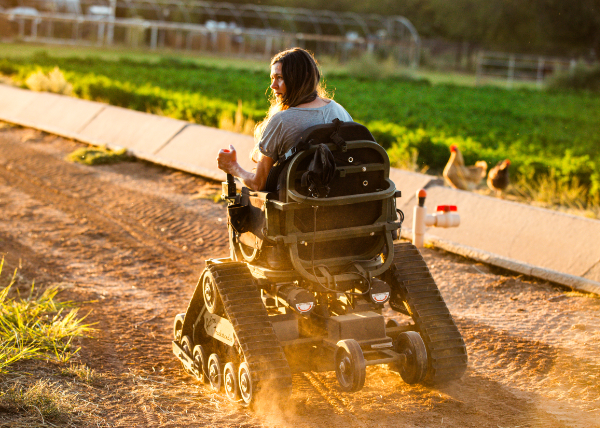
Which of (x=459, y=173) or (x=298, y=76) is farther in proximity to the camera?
(x=459, y=173)

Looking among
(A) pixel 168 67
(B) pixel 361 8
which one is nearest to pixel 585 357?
(A) pixel 168 67

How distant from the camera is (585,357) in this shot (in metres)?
5.28

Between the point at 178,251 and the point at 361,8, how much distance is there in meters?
62.1

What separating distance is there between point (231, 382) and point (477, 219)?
15.5ft

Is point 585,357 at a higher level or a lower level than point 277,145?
lower

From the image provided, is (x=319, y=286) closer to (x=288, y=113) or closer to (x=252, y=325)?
(x=252, y=325)

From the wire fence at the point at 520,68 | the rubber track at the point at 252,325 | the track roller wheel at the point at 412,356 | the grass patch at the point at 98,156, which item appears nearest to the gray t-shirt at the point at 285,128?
the rubber track at the point at 252,325

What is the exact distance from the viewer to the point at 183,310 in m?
6.46

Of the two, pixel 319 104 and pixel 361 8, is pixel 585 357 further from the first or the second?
pixel 361 8

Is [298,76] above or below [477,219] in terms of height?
above

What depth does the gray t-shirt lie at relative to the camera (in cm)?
445

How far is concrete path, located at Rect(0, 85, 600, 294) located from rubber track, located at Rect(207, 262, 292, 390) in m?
3.61

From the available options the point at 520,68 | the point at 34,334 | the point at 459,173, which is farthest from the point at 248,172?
the point at 520,68

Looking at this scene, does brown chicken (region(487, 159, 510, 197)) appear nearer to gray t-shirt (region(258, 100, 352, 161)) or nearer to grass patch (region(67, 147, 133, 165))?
gray t-shirt (region(258, 100, 352, 161))
